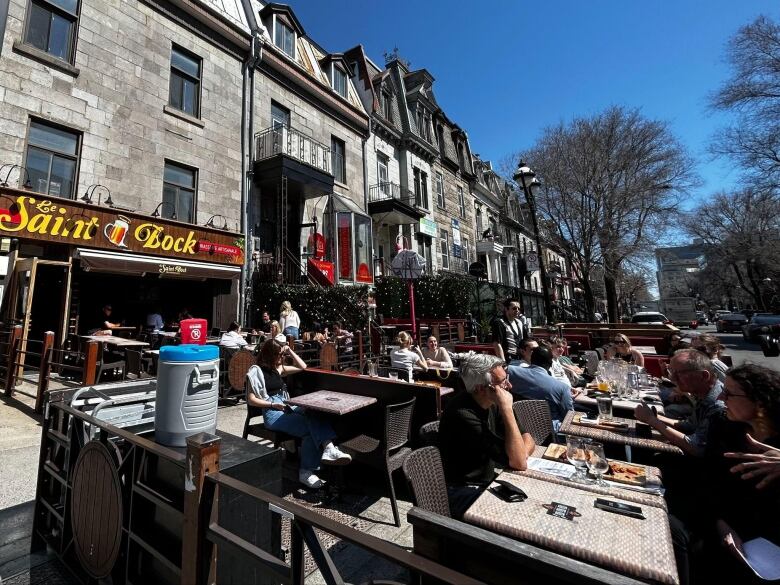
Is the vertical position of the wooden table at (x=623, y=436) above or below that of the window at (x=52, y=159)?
below

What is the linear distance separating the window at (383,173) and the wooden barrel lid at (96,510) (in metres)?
17.9

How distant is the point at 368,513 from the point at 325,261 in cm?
1195

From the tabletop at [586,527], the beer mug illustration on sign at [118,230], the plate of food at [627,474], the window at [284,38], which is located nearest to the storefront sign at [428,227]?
the window at [284,38]

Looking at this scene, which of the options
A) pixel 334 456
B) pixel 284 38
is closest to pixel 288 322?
pixel 334 456

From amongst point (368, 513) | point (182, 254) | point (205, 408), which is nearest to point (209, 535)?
point (205, 408)

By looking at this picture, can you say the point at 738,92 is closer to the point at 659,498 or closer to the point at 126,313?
the point at 659,498

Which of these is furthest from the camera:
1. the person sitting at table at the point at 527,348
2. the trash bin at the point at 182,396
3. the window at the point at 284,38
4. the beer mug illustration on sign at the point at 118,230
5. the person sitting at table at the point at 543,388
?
the window at the point at 284,38

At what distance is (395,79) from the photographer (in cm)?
2166

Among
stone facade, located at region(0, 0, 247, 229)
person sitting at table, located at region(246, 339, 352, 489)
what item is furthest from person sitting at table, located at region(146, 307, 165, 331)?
person sitting at table, located at region(246, 339, 352, 489)

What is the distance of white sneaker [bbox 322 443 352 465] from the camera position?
12.1 ft

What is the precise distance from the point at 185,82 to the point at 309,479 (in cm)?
1303

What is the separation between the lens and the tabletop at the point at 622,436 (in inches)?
115

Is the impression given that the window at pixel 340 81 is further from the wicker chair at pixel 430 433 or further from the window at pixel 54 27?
the wicker chair at pixel 430 433

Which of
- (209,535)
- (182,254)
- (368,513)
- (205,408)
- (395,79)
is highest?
(395,79)
